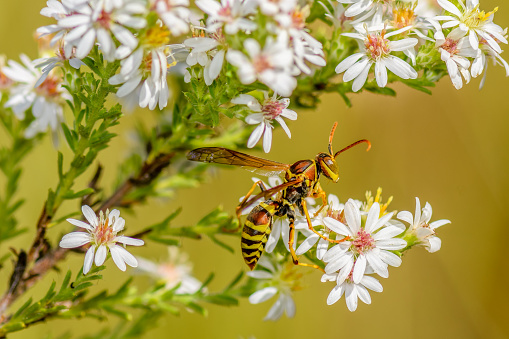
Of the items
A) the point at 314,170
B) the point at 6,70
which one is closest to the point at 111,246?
the point at 314,170

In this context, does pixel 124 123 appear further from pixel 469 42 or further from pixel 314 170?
pixel 469 42

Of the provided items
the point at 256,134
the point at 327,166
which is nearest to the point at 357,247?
the point at 327,166

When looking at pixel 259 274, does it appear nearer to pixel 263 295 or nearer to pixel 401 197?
pixel 263 295

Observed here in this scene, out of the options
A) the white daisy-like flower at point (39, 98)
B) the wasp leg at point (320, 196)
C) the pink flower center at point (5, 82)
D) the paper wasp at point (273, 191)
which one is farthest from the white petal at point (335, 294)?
the pink flower center at point (5, 82)

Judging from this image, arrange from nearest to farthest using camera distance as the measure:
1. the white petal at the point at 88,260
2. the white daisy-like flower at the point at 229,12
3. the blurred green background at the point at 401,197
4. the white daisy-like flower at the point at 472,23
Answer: the white daisy-like flower at the point at 229,12 < the white petal at the point at 88,260 < the white daisy-like flower at the point at 472,23 < the blurred green background at the point at 401,197

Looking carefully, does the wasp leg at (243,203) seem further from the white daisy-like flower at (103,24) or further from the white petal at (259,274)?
the white daisy-like flower at (103,24)

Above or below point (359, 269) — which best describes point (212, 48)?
above
